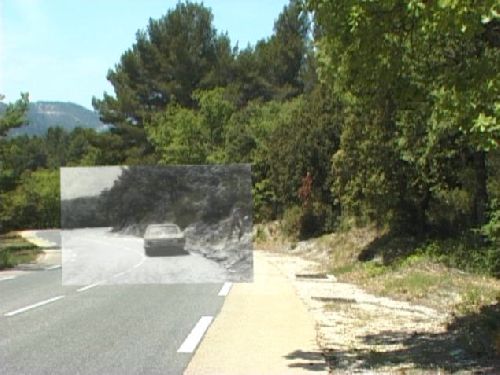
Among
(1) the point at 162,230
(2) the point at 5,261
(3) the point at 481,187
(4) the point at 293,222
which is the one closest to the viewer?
(1) the point at 162,230

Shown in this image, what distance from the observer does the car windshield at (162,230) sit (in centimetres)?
1445

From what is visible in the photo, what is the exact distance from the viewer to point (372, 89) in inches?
402

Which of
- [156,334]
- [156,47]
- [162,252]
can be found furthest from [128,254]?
[156,47]

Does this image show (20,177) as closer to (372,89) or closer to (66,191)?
(66,191)

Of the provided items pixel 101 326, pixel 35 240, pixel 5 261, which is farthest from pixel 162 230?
pixel 35 240

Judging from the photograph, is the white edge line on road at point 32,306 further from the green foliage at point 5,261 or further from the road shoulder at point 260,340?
the green foliage at point 5,261

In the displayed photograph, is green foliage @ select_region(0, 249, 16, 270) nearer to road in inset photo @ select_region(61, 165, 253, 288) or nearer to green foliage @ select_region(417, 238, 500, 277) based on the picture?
green foliage @ select_region(417, 238, 500, 277)

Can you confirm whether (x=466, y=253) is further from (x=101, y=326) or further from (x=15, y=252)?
(x=15, y=252)

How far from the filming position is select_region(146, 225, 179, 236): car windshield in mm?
14453

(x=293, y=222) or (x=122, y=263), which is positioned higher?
(x=293, y=222)

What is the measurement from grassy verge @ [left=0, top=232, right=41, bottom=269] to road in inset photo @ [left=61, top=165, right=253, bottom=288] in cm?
2238

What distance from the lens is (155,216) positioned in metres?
14.6

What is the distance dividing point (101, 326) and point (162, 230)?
2.85 meters

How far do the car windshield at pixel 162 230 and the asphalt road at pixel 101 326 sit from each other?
703 millimetres
